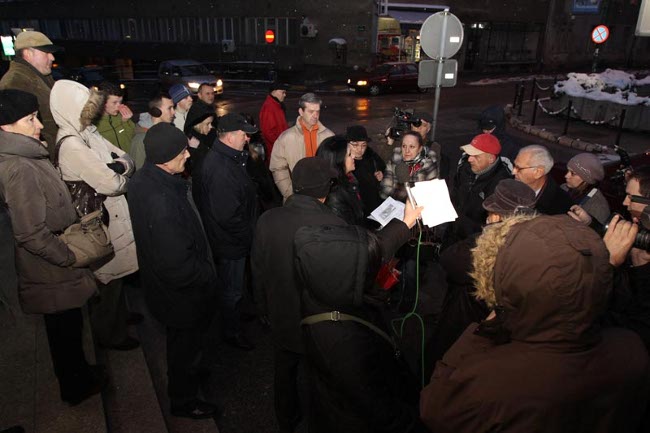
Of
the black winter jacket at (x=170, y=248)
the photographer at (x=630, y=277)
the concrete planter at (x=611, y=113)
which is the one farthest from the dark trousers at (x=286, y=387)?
the concrete planter at (x=611, y=113)

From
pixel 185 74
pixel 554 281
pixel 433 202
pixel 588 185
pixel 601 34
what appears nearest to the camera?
pixel 554 281

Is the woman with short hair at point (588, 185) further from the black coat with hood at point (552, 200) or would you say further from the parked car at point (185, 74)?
the parked car at point (185, 74)

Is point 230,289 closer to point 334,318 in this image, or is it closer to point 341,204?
point 341,204

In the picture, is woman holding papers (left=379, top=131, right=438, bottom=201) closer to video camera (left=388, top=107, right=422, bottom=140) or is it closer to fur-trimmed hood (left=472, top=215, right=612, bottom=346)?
video camera (left=388, top=107, right=422, bottom=140)

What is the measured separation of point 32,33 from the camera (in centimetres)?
475

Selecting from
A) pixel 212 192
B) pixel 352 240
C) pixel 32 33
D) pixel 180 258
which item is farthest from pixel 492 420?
pixel 32 33

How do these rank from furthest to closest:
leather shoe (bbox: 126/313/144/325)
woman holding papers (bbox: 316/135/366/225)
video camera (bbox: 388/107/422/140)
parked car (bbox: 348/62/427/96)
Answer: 1. parked car (bbox: 348/62/427/96)
2. video camera (bbox: 388/107/422/140)
3. leather shoe (bbox: 126/313/144/325)
4. woman holding papers (bbox: 316/135/366/225)

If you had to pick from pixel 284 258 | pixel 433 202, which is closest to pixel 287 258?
pixel 284 258

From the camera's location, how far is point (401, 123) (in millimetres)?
5438

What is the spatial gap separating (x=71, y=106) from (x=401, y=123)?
3.52 m

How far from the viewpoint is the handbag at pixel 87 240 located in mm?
3059

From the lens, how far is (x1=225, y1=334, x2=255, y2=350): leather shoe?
4234 millimetres

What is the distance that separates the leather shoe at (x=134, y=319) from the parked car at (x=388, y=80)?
65.6 feet

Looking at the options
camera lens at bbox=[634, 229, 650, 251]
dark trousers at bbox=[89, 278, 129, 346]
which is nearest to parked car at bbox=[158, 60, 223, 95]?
dark trousers at bbox=[89, 278, 129, 346]
